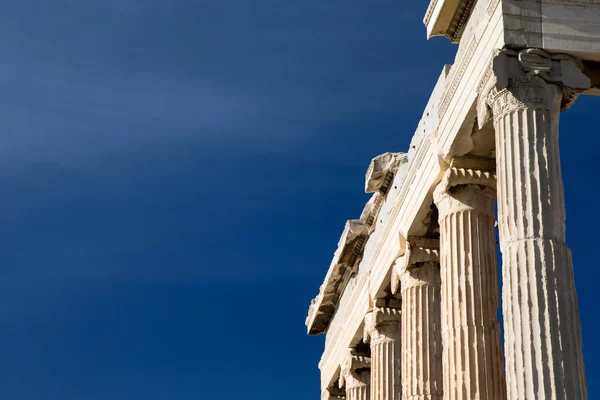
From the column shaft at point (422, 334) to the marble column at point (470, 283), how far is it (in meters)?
3.76

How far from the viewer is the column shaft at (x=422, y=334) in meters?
31.2

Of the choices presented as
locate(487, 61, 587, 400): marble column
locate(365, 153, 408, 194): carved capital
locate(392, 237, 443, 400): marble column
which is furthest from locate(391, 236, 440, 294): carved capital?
locate(487, 61, 587, 400): marble column

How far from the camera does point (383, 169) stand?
112ft

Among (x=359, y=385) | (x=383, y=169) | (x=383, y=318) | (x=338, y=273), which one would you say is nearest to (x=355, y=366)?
(x=359, y=385)

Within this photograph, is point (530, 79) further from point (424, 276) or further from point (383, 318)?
point (383, 318)

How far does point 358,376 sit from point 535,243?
2021 cm

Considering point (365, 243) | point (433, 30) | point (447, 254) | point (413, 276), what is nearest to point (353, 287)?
point (365, 243)

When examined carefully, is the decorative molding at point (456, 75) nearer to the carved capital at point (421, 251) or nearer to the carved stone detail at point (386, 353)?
the carved capital at point (421, 251)

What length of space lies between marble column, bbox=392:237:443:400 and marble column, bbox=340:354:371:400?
917 cm

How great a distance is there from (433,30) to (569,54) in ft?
12.2

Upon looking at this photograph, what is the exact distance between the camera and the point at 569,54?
24.2 metres

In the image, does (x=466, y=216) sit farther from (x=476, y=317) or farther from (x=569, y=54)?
(x=569, y=54)

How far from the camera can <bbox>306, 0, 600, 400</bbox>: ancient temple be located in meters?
22.0

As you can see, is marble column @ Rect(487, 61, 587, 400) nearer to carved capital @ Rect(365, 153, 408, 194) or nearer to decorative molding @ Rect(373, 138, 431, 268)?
decorative molding @ Rect(373, 138, 431, 268)
